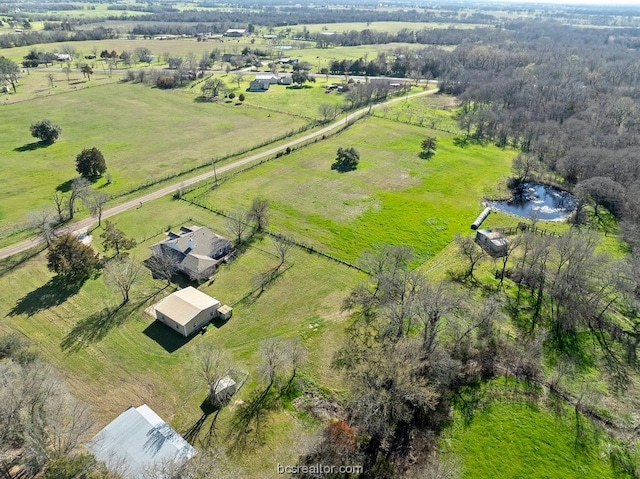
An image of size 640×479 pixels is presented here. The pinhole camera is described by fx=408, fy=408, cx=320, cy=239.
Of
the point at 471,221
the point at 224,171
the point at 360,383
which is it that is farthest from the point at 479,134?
the point at 360,383

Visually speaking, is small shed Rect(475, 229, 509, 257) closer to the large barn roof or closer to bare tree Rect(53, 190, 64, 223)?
the large barn roof

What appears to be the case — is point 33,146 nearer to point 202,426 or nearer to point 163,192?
point 163,192

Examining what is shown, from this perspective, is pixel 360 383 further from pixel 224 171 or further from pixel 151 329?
pixel 224 171

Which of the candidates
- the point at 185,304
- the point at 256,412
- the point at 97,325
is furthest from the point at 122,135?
the point at 256,412

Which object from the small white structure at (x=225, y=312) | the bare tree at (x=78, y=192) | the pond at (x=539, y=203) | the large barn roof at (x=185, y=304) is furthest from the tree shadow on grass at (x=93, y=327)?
the pond at (x=539, y=203)

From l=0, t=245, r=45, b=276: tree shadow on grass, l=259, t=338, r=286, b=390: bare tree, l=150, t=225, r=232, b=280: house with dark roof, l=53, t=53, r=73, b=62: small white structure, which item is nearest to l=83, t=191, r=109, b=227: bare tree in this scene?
l=0, t=245, r=45, b=276: tree shadow on grass

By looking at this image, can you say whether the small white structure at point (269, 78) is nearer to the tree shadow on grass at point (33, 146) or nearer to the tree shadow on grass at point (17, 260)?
the tree shadow on grass at point (33, 146)
